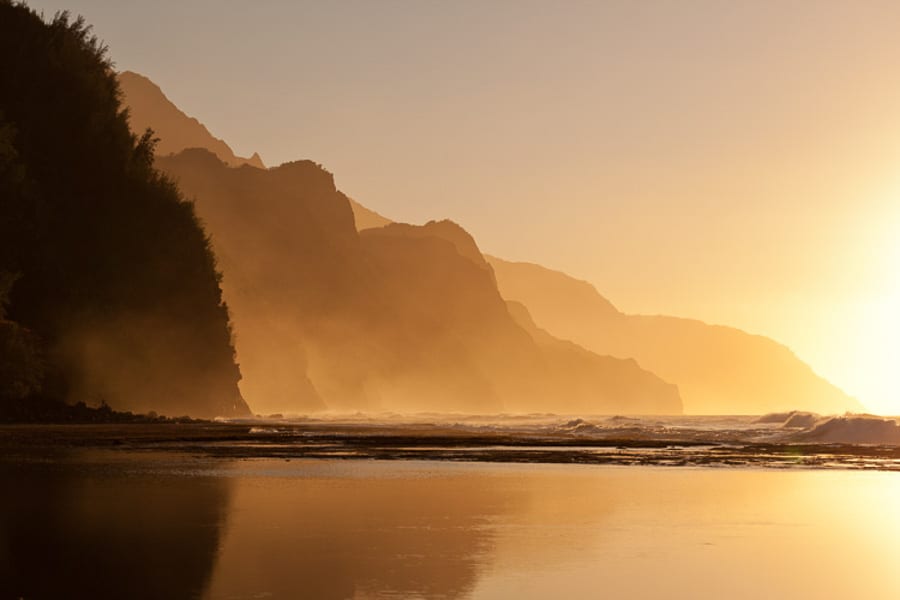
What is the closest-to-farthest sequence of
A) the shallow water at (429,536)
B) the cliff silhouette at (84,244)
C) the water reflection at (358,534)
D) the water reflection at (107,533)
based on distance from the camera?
the water reflection at (107,533)
the water reflection at (358,534)
the shallow water at (429,536)
the cliff silhouette at (84,244)

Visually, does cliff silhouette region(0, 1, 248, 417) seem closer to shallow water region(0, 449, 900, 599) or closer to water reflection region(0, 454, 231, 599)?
water reflection region(0, 454, 231, 599)

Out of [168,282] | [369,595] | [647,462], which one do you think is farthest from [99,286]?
[369,595]

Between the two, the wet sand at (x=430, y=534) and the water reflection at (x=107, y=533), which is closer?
the water reflection at (x=107, y=533)

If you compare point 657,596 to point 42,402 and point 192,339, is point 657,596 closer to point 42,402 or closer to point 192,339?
point 42,402

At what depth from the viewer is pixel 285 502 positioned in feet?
73.4

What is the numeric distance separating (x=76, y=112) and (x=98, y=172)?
4584mm

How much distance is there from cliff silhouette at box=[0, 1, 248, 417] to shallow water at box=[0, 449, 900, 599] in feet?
135

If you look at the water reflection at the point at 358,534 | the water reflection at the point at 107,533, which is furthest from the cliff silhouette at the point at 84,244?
the water reflection at the point at 358,534

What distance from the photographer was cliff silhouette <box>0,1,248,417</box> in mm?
71438

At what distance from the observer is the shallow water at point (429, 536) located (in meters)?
13.0

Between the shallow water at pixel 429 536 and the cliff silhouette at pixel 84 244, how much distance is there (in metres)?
41.1

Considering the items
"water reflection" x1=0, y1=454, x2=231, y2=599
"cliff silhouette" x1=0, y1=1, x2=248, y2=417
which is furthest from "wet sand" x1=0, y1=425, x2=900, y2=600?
"cliff silhouette" x1=0, y1=1, x2=248, y2=417

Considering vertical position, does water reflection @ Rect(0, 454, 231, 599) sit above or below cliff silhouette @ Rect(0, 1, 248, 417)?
below

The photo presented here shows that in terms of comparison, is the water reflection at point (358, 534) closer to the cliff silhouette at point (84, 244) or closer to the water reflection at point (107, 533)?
the water reflection at point (107, 533)
